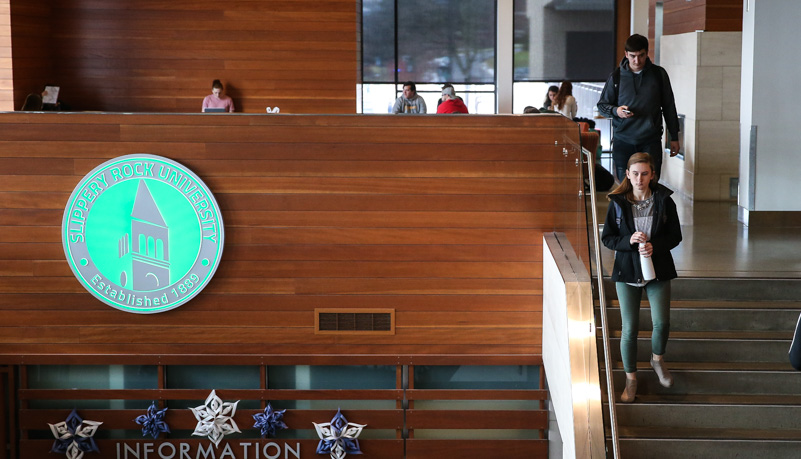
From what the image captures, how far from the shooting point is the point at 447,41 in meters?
14.9

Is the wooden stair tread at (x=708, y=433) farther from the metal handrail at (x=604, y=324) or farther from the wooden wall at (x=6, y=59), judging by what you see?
the wooden wall at (x=6, y=59)

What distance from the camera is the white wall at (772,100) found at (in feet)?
27.3

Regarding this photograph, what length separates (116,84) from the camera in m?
12.8

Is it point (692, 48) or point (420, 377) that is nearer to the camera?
point (420, 377)

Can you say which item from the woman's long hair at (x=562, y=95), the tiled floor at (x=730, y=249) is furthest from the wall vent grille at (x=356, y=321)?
the woman's long hair at (x=562, y=95)

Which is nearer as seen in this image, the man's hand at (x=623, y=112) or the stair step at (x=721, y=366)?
the stair step at (x=721, y=366)

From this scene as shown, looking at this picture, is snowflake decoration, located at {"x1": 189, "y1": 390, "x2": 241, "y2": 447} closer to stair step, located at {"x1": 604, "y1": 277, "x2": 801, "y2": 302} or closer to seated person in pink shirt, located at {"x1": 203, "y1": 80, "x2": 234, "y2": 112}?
stair step, located at {"x1": 604, "y1": 277, "x2": 801, "y2": 302}

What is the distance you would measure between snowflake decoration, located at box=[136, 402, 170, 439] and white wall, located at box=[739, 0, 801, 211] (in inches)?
216

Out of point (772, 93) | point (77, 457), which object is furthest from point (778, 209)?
point (77, 457)

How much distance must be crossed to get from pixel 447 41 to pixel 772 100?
7236mm

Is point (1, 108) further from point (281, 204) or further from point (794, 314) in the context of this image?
point (794, 314)

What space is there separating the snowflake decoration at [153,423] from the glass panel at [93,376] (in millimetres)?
214

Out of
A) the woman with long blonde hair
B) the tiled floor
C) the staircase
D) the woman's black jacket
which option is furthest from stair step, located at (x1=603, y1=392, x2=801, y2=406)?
the tiled floor

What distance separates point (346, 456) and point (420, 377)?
86 centimetres
